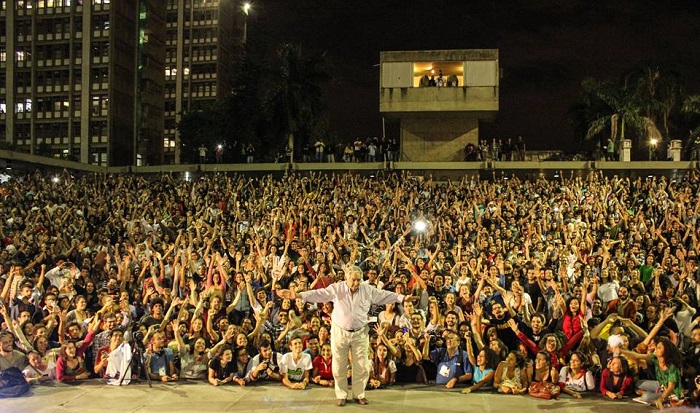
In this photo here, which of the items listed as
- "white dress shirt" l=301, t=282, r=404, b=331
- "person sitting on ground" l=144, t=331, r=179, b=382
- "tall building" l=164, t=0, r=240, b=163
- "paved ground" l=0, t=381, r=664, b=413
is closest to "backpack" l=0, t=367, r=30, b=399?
"paved ground" l=0, t=381, r=664, b=413

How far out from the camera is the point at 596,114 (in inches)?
1441

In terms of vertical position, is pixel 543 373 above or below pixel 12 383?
above

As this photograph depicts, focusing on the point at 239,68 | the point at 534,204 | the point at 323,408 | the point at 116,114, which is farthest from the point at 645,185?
the point at 116,114

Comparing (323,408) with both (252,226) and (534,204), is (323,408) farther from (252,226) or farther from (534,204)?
(534,204)

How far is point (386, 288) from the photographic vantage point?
34.2 feet

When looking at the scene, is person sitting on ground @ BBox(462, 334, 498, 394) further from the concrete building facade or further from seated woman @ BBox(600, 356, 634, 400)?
the concrete building facade

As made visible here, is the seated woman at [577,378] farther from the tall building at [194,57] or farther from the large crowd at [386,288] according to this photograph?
the tall building at [194,57]

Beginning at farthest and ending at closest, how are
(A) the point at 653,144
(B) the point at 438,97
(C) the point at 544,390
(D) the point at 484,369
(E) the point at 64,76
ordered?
1. (E) the point at 64,76
2. (A) the point at 653,144
3. (B) the point at 438,97
4. (D) the point at 484,369
5. (C) the point at 544,390

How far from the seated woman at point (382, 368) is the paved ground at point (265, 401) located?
226 mm

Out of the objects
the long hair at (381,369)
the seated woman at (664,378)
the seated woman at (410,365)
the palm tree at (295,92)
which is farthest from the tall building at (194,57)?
the seated woman at (664,378)

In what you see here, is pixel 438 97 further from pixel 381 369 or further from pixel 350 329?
pixel 350 329

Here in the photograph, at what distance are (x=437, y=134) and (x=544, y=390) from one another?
23.9m

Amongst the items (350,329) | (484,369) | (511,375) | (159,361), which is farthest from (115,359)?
(511,375)

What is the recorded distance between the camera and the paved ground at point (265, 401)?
707 centimetres
